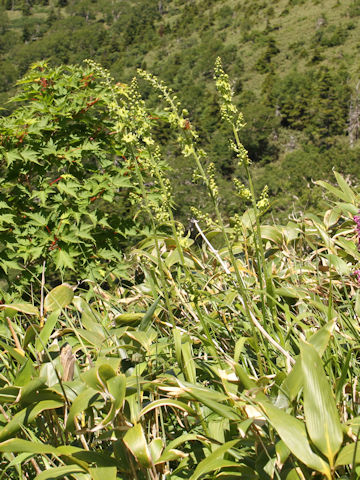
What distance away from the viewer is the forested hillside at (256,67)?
3434cm

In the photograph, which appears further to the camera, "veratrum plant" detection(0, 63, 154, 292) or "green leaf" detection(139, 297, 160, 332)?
"veratrum plant" detection(0, 63, 154, 292)

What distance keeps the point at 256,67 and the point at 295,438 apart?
5297 cm

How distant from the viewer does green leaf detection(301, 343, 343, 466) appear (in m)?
0.81

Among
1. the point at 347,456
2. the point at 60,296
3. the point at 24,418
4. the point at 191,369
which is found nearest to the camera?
the point at 347,456

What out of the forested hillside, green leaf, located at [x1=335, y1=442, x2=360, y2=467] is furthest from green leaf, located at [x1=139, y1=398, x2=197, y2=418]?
the forested hillside

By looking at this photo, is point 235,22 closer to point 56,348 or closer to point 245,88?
point 245,88

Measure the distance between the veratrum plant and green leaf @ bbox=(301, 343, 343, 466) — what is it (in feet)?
6.97

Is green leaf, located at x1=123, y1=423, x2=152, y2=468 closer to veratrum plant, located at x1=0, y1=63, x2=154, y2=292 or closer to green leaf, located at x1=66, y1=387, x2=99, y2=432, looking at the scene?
green leaf, located at x1=66, y1=387, x2=99, y2=432

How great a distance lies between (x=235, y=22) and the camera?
60.4 meters

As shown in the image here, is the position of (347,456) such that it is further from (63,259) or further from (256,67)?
(256,67)

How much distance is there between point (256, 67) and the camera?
49.5m

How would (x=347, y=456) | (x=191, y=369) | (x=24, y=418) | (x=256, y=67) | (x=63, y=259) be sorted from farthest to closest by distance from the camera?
1. (x=256, y=67)
2. (x=63, y=259)
3. (x=191, y=369)
4. (x=24, y=418)
5. (x=347, y=456)

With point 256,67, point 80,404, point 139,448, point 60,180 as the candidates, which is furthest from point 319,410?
point 256,67

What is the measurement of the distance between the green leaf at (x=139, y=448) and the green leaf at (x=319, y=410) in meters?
0.31
